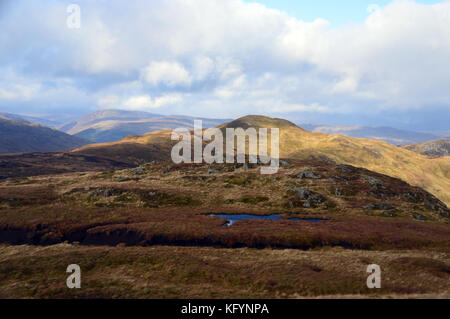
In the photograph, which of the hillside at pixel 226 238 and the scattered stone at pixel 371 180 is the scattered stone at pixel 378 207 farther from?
the scattered stone at pixel 371 180

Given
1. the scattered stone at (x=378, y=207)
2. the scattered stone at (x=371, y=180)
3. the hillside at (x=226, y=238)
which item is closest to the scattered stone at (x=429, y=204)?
the hillside at (x=226, y=238)

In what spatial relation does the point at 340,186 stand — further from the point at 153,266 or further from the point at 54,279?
the point at 54,279

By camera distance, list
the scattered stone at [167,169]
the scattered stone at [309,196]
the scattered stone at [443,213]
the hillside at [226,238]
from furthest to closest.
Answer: the scattered stone at [167,169] < the scattered stone at [309,196] < the scattered stone at [443,213] < the hillside at [226,238]

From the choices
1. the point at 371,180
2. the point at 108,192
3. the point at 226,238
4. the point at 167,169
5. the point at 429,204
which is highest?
the point at 167,169

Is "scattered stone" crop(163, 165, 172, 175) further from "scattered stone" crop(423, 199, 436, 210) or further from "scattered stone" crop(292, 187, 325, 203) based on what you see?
"scattered stone" crop(423, 199, 436, 210)

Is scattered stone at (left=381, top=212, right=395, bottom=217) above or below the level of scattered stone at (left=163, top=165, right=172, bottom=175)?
below

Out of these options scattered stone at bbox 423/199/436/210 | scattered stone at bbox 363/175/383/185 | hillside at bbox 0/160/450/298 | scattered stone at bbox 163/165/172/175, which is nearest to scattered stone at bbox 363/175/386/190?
scattered stone at bbox 363/175/383/185

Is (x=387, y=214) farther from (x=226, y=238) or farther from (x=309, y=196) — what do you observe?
(x=226, y=238)

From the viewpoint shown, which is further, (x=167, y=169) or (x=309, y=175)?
(x=167, y=169)

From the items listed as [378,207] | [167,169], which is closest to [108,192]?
[167,169]

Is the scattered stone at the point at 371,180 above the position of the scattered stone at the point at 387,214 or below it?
above

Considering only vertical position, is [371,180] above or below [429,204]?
above

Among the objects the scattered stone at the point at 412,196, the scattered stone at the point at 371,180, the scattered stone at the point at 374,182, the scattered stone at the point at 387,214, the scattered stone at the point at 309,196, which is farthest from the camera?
the scattered stone at the point at 371,180
